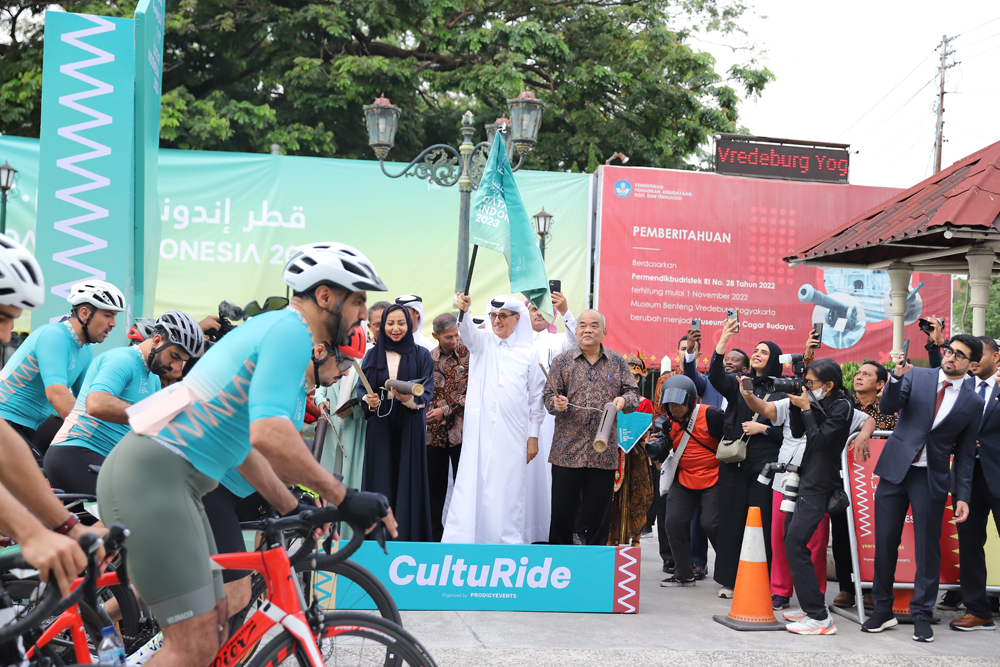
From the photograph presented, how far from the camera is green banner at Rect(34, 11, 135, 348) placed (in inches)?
277

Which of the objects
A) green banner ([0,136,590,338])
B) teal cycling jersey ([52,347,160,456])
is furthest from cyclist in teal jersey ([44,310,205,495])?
green banner ([0,136,590,338])

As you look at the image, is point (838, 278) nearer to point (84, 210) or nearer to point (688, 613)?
point (688, 613)

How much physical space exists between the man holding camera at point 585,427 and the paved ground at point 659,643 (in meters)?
0.78

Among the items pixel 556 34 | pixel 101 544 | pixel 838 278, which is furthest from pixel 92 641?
pixel 556 34

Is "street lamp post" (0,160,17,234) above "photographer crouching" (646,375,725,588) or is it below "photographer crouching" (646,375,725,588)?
above

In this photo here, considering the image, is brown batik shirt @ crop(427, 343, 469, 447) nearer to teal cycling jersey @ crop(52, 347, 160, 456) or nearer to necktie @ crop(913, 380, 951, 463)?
teal cycling jersey @ crop(52, 347, 160, 456)

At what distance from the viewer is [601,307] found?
1599 centimetres

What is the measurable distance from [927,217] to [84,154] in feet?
24.7

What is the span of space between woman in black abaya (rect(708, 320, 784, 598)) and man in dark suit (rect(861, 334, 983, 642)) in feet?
2.83

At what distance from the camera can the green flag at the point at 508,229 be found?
283 inches

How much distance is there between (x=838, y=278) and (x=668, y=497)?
11177 millimetres

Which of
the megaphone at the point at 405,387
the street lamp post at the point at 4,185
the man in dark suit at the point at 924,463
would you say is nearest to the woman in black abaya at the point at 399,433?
the megaphone at the point at 405,387

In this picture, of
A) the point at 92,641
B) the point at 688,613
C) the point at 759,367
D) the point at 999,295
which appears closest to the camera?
the point at 92,641

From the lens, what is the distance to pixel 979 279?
9141mm
